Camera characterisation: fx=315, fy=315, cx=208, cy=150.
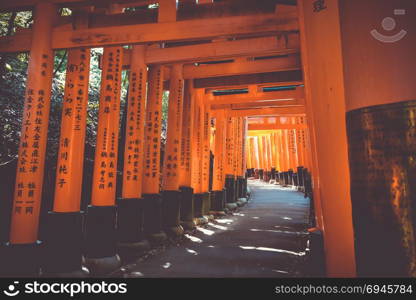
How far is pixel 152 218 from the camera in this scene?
7.71 m

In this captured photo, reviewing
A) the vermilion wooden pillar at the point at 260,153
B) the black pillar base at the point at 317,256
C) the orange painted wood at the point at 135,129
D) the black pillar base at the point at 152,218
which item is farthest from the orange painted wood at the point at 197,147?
the vermilion wooden pillar at the point at 260,153

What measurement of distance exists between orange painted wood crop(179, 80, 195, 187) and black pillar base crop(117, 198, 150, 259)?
3.30 m

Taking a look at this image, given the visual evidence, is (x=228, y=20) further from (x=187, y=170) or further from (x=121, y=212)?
(x=187, y=170)

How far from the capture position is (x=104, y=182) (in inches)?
222

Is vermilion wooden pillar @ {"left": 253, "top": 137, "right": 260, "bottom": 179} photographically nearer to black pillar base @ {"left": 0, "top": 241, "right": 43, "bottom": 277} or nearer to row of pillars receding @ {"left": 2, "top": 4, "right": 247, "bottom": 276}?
row of pillars receding @ {"left": 2, "top": 4, "right": 247, "bottom": 276}

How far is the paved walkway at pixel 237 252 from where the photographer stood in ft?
17.8

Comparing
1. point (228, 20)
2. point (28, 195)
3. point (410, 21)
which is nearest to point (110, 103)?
point (28, 195)

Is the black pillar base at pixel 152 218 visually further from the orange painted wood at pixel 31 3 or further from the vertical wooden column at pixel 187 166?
the orange painted wood at pixel 31 3

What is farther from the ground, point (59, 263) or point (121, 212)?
point (121, 212)

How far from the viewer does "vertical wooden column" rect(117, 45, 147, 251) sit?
22.2ft

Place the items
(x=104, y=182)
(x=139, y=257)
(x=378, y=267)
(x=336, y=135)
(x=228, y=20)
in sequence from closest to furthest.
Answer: (x=378, y=267) < (x=336, y=135) < (x=228, y=20) < (x=104, y=182) < (x=139, y=257)

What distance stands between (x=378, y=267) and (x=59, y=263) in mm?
4486

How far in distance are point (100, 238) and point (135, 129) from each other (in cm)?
238

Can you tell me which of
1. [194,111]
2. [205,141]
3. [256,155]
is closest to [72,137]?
[194,111]
